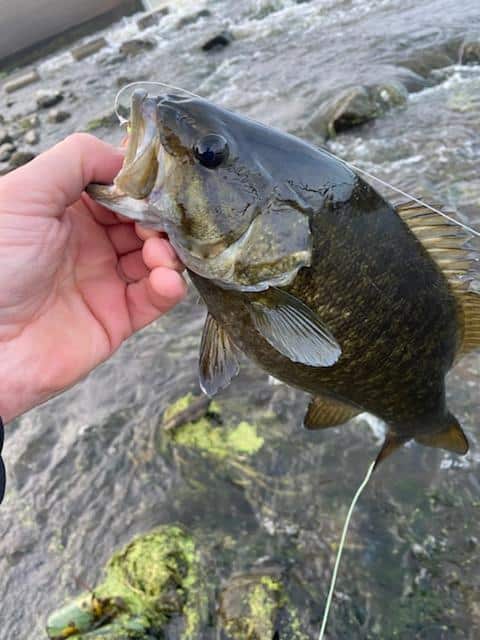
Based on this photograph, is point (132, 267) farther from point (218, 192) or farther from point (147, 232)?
point (218, 192)

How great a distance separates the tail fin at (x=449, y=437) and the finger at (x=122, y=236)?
1368 mm

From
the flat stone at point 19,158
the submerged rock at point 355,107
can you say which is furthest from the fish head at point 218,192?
the flat stone at point 19,158

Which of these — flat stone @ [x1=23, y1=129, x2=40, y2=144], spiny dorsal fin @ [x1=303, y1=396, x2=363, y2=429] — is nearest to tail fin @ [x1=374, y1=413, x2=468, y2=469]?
spiny dorsal fin @ [x1=303, y1=396, x2=363, y2=429]

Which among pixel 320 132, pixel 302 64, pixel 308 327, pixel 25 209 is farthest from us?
pixel 302 64

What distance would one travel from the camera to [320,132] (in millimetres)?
7051

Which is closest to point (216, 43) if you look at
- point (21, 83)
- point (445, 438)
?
point (21, 83)

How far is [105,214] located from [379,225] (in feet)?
3.49

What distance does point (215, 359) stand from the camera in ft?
6.75

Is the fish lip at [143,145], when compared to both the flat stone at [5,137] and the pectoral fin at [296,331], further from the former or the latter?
the flat stone at [5,137]

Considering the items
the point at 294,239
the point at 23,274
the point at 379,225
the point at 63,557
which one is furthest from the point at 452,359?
the point at 63,557

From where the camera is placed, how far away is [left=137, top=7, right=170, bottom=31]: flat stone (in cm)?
1812

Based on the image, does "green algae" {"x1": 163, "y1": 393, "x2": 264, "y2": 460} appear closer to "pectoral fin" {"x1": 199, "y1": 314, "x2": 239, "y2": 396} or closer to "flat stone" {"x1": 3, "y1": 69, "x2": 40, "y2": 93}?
"pectoral fin" {"x1": 199, "y1": 314, "x2": 239, "y2": 396}

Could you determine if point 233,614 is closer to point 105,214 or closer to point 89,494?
point 89,494

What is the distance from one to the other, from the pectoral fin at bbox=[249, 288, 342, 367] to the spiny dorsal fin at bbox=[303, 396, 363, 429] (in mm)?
505
